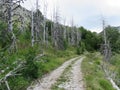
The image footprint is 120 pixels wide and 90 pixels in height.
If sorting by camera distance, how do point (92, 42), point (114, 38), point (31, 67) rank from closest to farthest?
point (31, 67) < point (114, 38) < point (92, 42)

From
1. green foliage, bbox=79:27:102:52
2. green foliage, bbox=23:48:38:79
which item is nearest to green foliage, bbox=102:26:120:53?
green foliage, bbox=79:27:102:52

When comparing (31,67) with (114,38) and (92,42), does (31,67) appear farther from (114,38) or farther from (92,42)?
(92,42)

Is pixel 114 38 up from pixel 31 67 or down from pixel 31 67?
up

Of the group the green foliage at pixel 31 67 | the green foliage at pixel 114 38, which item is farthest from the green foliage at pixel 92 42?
the green foliage at pixel 31 67

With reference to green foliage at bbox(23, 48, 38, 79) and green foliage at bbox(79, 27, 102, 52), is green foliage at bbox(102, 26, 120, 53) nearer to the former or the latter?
green foliage at bbox(79, 27, 102, 52)

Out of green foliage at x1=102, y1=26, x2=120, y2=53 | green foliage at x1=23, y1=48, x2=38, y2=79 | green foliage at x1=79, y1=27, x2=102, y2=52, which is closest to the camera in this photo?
green foliage at x1=23, y1=48, x2=38, y2=79

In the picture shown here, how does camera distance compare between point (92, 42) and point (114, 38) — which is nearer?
point (114, 38)

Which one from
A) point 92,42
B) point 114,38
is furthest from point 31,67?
point 92,42

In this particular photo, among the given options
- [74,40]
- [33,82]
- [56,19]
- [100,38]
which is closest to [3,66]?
[33,82]

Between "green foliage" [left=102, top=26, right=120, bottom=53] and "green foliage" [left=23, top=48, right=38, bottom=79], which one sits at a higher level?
"green foliage" [left=102, top=26, right=120, bottom=53]

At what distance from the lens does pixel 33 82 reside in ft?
56.6

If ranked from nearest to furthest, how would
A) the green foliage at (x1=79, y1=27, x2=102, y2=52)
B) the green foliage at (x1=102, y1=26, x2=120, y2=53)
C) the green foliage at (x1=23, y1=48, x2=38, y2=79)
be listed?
1. the green foliage at (x1=23, y1=48, x2=38, y2=79)
2. the green foliage at (x1=102, y1=26, x2=120, y2=53)
3. the green foliage at (x1=79, y1=27, x2=102, y2=52)

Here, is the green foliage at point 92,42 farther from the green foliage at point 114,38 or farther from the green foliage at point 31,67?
the green foliage at point 31,67

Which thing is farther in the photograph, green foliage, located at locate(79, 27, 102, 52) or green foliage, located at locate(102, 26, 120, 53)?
green foliage, located at locate(79, 27, 102, 52)
